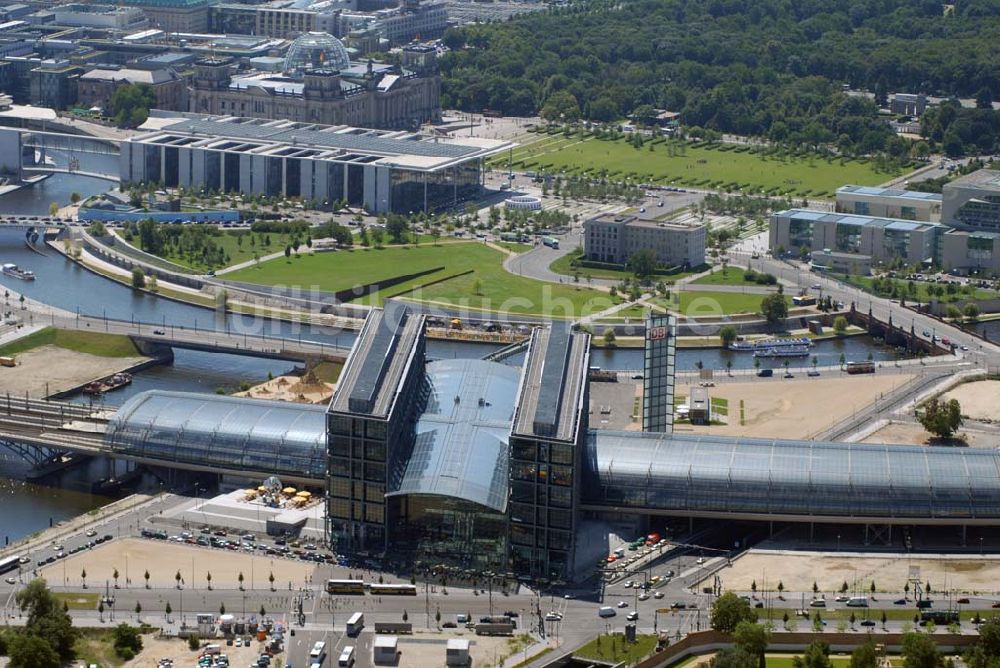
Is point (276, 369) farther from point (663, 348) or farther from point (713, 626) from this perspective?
point (713, 626)

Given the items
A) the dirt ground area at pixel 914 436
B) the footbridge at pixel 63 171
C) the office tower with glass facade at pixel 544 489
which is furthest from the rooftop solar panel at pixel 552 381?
the footbridge at pixel 63 171

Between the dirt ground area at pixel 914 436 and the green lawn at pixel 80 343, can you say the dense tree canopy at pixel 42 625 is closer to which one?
the dirt ground area at pixel 914 436

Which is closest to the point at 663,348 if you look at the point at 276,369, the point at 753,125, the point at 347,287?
the point at 276,369

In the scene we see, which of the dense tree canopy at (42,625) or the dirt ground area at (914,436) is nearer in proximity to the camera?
the dense tree canopy at (42,625)

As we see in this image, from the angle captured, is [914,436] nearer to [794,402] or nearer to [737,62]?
[794,402]

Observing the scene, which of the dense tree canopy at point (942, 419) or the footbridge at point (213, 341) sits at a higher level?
the dense tree canopy at point (942, 419)

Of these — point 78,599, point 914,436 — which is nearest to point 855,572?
point 914,436

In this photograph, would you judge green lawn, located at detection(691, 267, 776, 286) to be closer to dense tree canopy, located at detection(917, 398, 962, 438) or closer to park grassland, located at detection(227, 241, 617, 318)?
park grassland, located at detection(227, 241, 617, 318)
